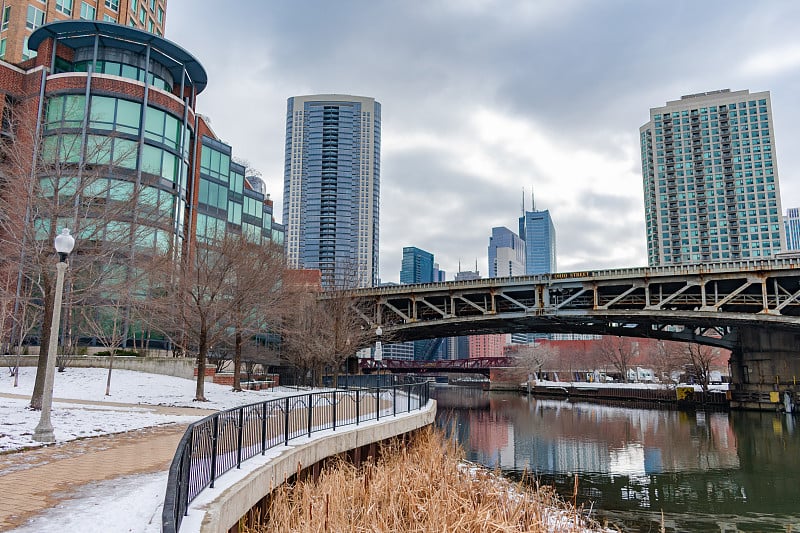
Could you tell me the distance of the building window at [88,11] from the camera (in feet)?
187

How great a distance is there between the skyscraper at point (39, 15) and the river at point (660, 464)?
50180mm

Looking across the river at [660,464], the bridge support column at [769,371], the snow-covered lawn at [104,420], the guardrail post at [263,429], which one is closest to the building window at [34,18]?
the snow-covered lawn at [104,420]

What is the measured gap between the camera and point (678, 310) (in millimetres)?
49125

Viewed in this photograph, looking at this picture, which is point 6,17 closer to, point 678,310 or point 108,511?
point 108,511

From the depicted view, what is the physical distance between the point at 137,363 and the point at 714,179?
17562 cm

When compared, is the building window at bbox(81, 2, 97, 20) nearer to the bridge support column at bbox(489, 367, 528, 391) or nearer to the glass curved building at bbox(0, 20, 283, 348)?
the glass curved building at bbox(0, 20, 283, 348)

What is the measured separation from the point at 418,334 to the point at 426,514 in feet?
181

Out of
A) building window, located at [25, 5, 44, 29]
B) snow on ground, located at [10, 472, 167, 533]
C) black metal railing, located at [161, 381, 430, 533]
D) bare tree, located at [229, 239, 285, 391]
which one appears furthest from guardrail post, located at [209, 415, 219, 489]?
building window, located at [25, 5, 44, 29]

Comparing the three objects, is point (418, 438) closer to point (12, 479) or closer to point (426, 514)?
point (426, 514)

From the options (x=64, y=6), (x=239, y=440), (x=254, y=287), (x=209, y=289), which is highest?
(x=64, y=6)

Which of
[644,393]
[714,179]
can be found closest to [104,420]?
[644,393]

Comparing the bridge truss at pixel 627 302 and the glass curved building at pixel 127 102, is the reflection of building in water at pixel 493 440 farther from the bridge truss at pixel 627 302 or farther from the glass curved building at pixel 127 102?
the glass curved building at pixel 127 102

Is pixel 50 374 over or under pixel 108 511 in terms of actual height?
over

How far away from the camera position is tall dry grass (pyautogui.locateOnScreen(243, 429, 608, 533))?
27.2ft
